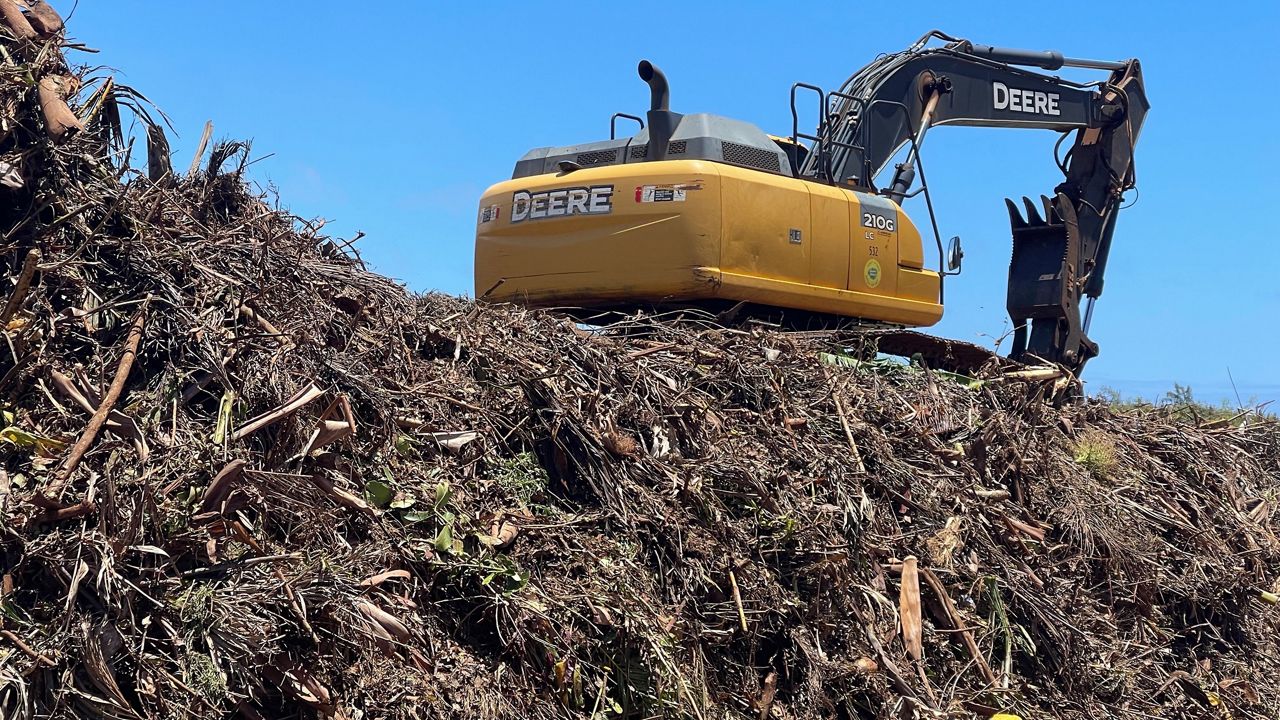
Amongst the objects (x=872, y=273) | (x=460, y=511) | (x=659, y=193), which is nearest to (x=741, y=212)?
(x=659, y=193)

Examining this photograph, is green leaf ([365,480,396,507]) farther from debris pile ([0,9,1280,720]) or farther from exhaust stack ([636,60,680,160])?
exhaust stack ([636,60,680,160])

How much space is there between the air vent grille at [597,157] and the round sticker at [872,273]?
6.17ft

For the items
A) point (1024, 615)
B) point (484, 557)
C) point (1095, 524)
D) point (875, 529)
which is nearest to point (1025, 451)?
point (1095, 524)

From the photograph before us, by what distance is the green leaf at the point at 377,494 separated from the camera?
4.51 m

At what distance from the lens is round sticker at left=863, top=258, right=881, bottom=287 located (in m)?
8.75

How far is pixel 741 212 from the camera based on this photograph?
7.94 metres

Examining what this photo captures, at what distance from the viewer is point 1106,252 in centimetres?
1182

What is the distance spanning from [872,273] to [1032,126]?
12.4 ft

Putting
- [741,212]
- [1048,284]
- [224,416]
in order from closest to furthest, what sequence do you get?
1. [224,416]
2. [741,212]
3. [1048,284]

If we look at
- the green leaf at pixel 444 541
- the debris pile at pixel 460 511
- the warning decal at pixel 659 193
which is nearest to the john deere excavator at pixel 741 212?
the warning decal at pixel 659 193

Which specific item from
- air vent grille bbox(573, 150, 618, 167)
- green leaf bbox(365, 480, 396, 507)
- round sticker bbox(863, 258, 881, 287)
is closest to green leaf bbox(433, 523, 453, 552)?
green leaf bbox(365, 480, 396, 507)

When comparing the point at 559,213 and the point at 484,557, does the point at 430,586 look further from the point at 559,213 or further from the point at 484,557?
the point at 559,213

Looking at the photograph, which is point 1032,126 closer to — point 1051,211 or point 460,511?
point 1051,211

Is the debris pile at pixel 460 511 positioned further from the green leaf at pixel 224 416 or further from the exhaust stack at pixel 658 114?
the exhaust stack at pixel 658 114
